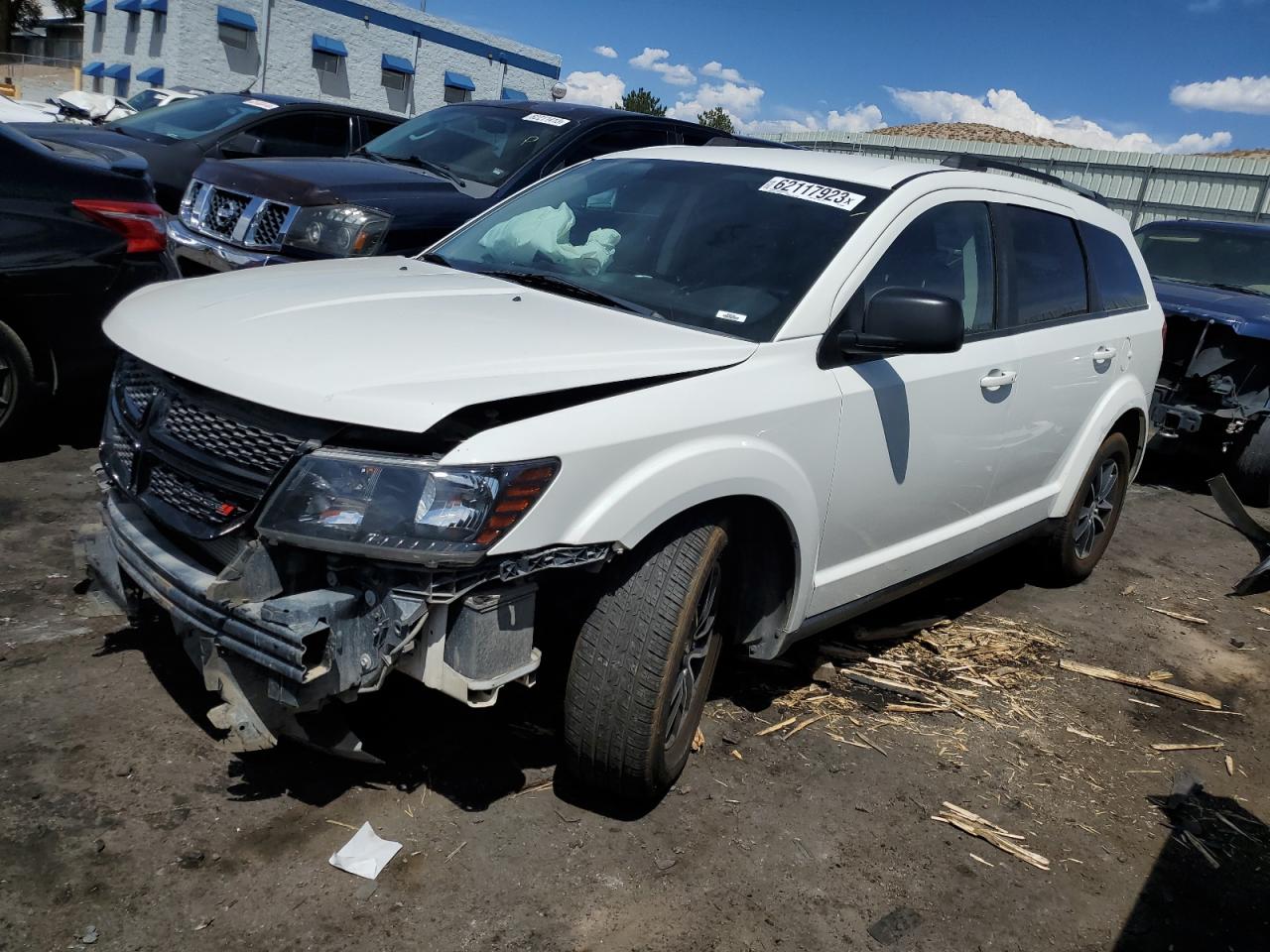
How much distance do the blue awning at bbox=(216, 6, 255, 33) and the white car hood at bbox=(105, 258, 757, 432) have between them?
3136 cm

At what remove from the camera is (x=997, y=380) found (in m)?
4.01

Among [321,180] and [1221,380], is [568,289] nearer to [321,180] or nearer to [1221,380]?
[321,180]

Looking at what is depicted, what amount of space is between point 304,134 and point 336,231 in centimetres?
405

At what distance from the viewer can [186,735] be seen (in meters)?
3.15

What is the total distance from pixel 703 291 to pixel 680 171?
2.65ft

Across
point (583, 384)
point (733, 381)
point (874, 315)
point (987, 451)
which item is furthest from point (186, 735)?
point (987, 451)

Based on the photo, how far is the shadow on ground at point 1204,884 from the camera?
118 inches

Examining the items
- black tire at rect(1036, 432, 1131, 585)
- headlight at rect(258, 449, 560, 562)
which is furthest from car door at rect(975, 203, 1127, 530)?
headlight at rect(258, 449, 560, 562)

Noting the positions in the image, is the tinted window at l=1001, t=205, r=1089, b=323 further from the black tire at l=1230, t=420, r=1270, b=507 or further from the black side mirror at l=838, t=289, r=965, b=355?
the black tire at l=1230, t=420, r=1270, b=507

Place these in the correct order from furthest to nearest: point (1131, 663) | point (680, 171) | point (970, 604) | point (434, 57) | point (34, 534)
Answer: point (434, 57) < point (970, 604) < point (1131, 663) < point (34, 534) < point (680, 171)

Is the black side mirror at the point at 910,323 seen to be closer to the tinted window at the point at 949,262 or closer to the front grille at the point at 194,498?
the tinted window at the point at 949,262

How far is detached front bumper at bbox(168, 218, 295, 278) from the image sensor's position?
19.5 feet

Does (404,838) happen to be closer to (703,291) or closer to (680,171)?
(703,291)

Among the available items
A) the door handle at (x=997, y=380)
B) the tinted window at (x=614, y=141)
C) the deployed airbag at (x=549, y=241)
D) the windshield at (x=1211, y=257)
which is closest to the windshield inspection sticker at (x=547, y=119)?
the tinted window at (x=614, y=141)
